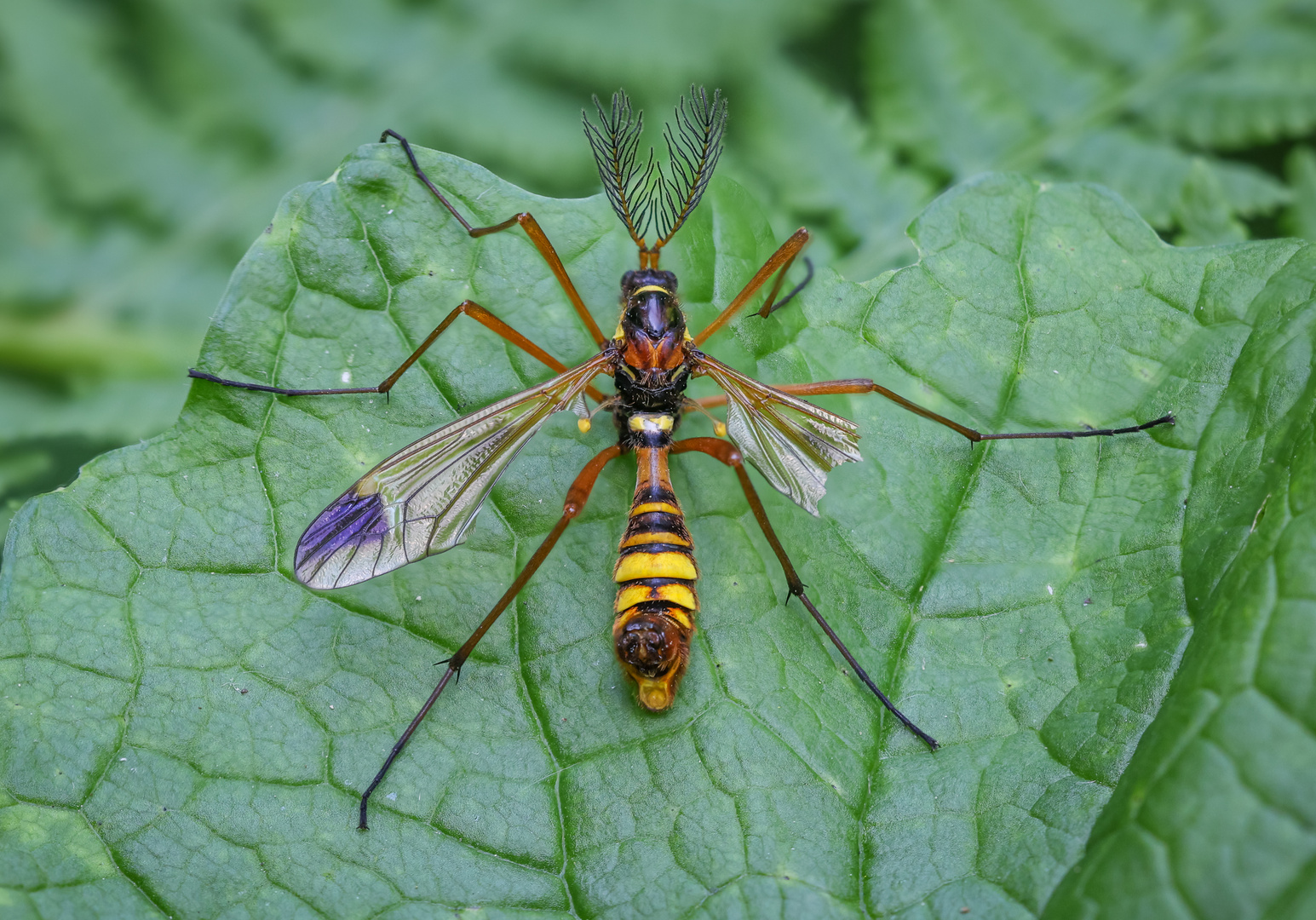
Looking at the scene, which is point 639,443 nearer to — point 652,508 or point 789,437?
point 652,508

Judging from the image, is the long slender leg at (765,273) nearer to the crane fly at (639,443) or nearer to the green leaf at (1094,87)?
the crane fly at (639,443)

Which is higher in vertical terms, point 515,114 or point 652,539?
point 515,114

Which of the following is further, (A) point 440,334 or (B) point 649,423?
(B) point 649,423

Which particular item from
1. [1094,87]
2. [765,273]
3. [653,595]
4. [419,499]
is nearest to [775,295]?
[765,273]

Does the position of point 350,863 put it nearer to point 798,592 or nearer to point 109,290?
point 798,592

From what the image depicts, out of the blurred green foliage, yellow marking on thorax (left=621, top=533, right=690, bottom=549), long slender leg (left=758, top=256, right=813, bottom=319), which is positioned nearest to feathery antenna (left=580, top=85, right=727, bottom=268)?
long slender leg (left=758, top=256, right=813, bottom=319)

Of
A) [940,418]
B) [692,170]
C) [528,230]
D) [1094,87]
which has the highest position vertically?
[1094,87]
